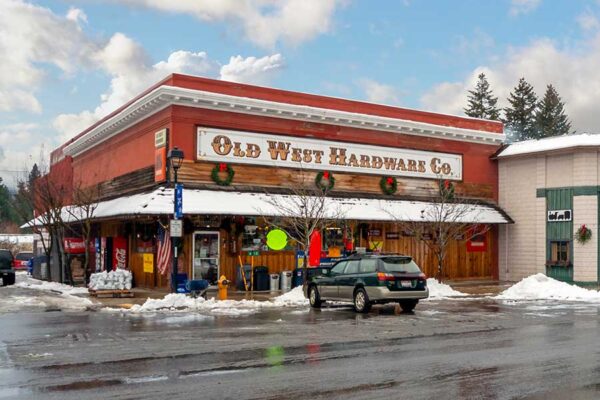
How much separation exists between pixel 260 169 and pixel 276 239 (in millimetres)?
2895

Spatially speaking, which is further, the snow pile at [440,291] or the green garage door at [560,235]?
the green garage door at [560,235]

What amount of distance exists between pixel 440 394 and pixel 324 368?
2169 mm

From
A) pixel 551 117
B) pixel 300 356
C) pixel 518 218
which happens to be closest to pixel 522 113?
pixel 551 117

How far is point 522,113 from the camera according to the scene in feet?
258

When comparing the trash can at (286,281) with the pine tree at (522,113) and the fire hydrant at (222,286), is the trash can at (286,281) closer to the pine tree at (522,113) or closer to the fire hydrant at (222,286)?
the fire hydrant at (222,286)

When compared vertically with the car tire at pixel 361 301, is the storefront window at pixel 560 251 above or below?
above

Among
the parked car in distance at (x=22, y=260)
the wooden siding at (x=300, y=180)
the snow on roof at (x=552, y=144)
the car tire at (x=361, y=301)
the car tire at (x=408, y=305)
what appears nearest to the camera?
the car tire at (x=361, y=301)

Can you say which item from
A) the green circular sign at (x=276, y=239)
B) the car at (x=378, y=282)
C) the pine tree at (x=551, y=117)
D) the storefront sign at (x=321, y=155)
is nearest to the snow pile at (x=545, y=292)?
the car at (x=378, y=282)

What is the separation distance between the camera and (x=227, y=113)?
86.6ft

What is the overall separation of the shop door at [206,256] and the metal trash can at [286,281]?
256 cm

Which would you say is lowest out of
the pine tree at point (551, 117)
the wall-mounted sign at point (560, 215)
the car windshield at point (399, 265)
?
the car windshield at point (399, 265)

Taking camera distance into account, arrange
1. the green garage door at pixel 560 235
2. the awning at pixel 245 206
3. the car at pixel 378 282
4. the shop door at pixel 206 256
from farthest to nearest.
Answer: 1. the green garage door at pixel 560 235
2. the shop door at pixel 206 256
3. the awning at pixel 245 206
4. the car at pixel 378 282

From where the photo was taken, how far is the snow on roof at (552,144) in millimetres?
30703

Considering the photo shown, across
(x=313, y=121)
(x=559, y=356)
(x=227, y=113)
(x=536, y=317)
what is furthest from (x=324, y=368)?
(x=313, y=121)
